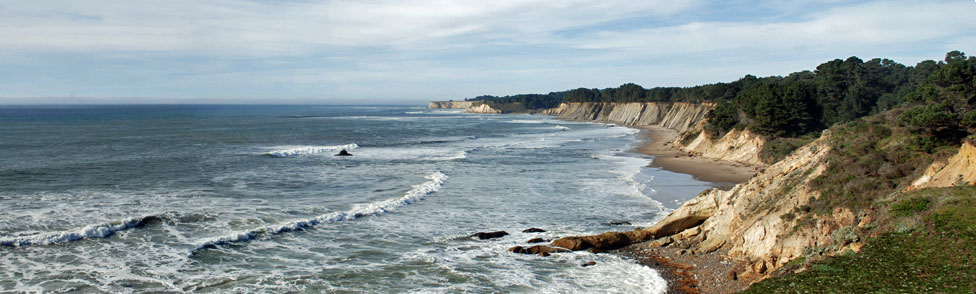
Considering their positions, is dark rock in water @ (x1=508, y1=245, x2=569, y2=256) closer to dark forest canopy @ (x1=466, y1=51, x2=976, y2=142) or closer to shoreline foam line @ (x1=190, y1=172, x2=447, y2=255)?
shoreline foam line @ (x1=190, y1=172, x2=447, y2=255)

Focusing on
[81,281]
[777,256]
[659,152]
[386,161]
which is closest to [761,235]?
[777,256]

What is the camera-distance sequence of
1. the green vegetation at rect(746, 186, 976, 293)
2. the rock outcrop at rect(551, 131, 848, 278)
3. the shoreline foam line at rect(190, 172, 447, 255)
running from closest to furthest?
the green vegetation at rect(746, 186, 976, 293) → the rock outcrop at rect(551, 131, 848, 278) → the shoreline foam line at rect(190, 172, 447, 255)

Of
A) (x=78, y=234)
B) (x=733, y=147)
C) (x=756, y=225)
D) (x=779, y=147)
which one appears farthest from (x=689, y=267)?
(x=733, y=147)

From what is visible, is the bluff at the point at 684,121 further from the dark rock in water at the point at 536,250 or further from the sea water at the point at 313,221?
the dark rock in water at the point at 536,250

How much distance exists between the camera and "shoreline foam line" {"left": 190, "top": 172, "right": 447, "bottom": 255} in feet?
72.2

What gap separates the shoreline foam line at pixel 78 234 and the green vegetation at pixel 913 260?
22.3 m

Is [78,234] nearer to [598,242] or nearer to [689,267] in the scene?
[598,242]

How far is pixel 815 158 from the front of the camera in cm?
2097

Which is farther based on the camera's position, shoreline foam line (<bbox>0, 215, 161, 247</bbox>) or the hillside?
shoreline foam line (<bbox>0, 215, 161, 247</bbox>)

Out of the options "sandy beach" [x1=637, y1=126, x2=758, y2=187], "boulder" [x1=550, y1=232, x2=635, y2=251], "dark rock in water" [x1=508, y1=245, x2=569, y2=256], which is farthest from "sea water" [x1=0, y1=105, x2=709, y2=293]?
"sandy beach" [x1=637, y1=126, x2=758, y2=187]

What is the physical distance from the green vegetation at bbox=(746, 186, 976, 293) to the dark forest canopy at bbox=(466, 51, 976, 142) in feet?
17.6

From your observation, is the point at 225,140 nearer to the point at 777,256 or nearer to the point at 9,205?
the point at 9,205

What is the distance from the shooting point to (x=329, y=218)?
85.1 ft

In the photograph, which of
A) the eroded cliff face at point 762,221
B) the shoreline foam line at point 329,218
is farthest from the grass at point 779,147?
the shoreline foam line at point 329,218
